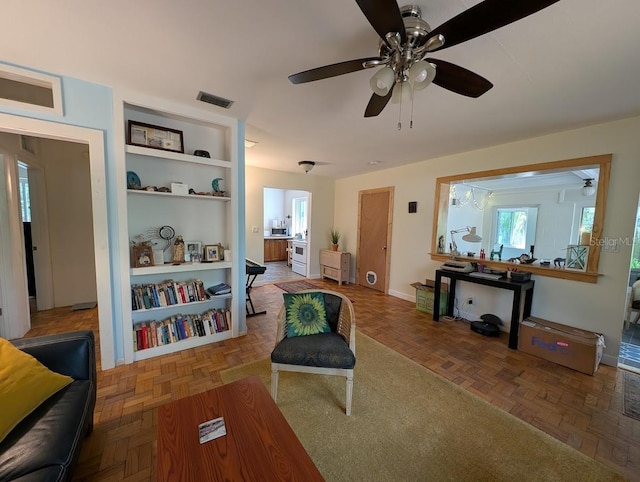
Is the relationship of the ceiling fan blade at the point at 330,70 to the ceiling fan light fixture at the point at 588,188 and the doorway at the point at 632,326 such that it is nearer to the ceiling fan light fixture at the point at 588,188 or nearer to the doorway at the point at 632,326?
the doorway at the point at 632,326

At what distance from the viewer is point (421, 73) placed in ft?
3.92

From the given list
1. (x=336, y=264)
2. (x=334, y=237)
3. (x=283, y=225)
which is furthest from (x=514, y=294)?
(x=283, y=225)

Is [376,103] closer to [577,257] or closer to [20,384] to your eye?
[20,384]

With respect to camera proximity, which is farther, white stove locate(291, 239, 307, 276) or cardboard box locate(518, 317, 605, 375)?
white stove locate(291, 239, 307, 276)

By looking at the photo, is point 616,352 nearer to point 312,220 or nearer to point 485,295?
point 485,295

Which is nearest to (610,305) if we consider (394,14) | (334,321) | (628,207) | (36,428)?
(628,207)

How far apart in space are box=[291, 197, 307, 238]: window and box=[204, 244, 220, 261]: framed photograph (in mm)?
5427

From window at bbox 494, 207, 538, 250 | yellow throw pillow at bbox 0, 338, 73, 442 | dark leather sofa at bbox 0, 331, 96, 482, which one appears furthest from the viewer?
window at bbox 494, 207, 538, 250

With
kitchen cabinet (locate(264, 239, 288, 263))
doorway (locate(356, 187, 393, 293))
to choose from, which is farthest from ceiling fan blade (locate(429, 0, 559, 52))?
kitchen cabinet (locate(264, 239, 288, 263))

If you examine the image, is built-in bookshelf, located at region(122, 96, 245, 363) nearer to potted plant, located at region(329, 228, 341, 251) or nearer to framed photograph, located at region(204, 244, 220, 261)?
framed photograph, located at region(204, 244, 220, 261)

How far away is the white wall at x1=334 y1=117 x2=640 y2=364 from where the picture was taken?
236 centimetres

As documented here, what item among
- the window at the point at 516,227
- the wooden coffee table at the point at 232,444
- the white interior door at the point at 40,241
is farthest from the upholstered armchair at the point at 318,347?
the window at the point at 516,227

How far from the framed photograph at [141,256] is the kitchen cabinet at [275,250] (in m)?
5.33

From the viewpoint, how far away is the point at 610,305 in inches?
96.9
